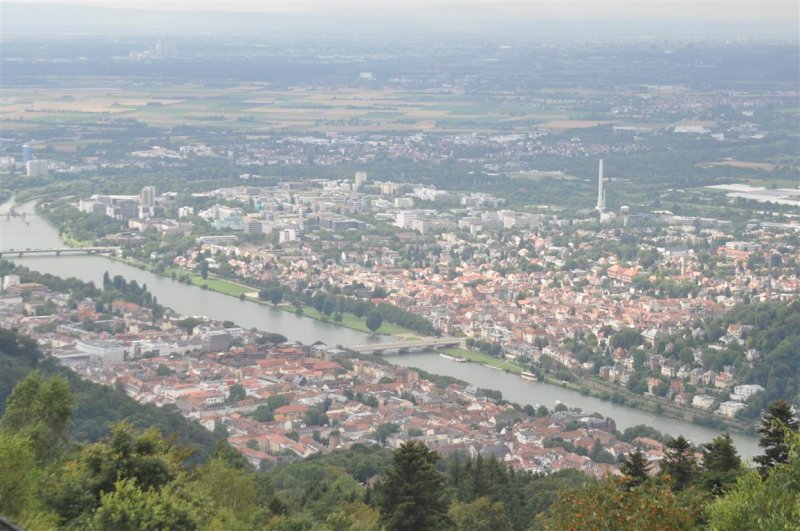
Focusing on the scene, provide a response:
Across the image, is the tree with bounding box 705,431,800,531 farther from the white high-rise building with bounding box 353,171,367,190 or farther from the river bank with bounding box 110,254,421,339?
the white high-rise building with bounding box 353,171,367,190

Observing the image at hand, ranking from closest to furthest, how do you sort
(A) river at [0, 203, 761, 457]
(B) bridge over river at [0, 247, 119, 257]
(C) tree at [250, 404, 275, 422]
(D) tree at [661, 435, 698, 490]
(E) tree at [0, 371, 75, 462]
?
(E) tree at [0, 371, 75, 462], (D) tree at [661, 435, 698, 490], (C) tree at [250, 404, 275, 422], (A) river at [0, 203, 761, 457], (B) bridge over river at [0, 247, 119, 257]

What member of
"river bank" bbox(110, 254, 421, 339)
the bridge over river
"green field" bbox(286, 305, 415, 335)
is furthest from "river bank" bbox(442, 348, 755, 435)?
the bridge over river

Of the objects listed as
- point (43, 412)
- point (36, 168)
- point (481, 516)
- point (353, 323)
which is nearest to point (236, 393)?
point (353, 323)

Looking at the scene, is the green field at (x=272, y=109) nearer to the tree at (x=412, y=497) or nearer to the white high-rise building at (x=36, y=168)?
the white high-rise building at (x=36, y=168)

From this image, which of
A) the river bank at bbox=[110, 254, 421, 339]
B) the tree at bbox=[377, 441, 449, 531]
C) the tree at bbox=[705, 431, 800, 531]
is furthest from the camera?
the river bank at bbox=[110, 254, 421, 339]

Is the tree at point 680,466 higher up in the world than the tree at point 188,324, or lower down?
higher up

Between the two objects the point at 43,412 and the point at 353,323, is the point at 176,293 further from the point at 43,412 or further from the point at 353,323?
the point at 43,412

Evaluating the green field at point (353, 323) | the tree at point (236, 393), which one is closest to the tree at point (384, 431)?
the tree at point (236, 393)
